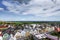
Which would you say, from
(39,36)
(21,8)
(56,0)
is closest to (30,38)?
(39,36)

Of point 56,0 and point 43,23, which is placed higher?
point 56,0

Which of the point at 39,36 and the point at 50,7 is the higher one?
the point at 50,7

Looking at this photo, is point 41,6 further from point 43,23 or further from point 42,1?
point 43,23

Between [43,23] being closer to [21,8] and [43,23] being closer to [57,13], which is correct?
[57,13]

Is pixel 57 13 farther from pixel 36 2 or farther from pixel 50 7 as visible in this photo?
pixel 36 2

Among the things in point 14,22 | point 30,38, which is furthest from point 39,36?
point 14,22

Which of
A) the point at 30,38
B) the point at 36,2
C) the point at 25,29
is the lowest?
the point at 30,38

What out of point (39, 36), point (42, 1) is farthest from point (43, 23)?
point (42, 1)
